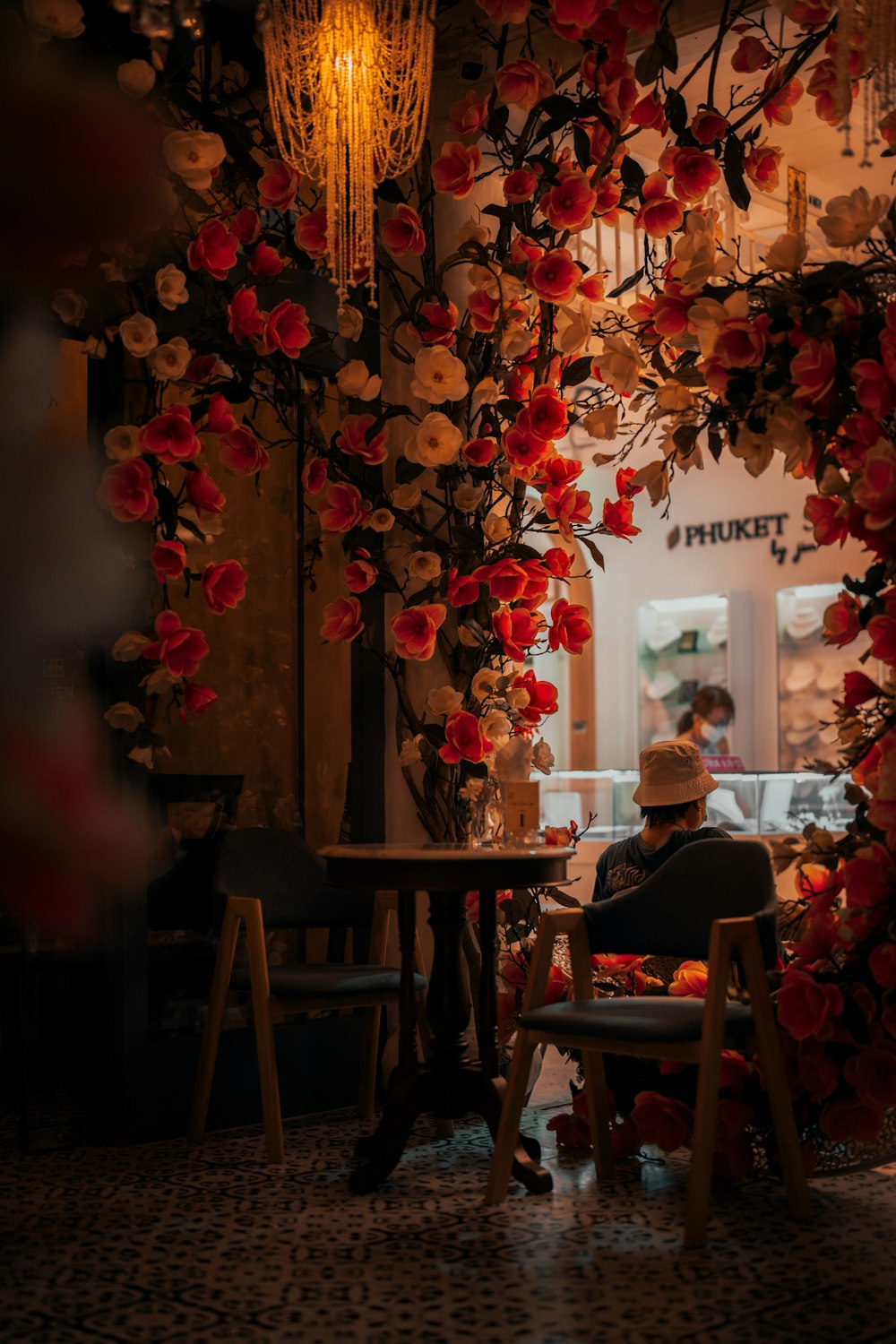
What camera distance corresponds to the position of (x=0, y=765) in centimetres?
33

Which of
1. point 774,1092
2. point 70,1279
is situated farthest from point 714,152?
point 70,1279

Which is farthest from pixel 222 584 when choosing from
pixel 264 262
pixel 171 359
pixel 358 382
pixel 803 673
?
pixel 803 673

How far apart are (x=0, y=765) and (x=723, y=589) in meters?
10.4

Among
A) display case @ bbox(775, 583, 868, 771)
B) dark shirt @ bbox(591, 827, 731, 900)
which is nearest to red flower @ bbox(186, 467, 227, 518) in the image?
dark shirt @ bbox(591, 827, 731, 900)

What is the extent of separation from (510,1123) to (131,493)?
5.95 feet

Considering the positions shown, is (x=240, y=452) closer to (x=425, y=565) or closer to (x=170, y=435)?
(x=170, y=435)

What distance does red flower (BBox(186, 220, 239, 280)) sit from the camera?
383 centimetres

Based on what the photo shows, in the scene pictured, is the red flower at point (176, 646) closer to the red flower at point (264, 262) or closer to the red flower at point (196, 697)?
the red flower at point (196, 697)

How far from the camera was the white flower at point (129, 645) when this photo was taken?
3.75 m

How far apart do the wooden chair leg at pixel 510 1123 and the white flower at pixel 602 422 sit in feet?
5.66

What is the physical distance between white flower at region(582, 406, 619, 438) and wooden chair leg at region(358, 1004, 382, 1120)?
1.82m

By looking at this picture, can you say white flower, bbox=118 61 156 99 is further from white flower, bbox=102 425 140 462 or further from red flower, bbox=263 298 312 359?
white flower, bbox=102 425 140 462

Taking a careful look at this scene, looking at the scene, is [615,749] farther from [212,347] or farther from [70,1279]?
[70,1279]

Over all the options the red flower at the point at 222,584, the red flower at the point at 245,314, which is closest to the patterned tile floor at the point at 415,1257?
the red flower at the point at 222,584
